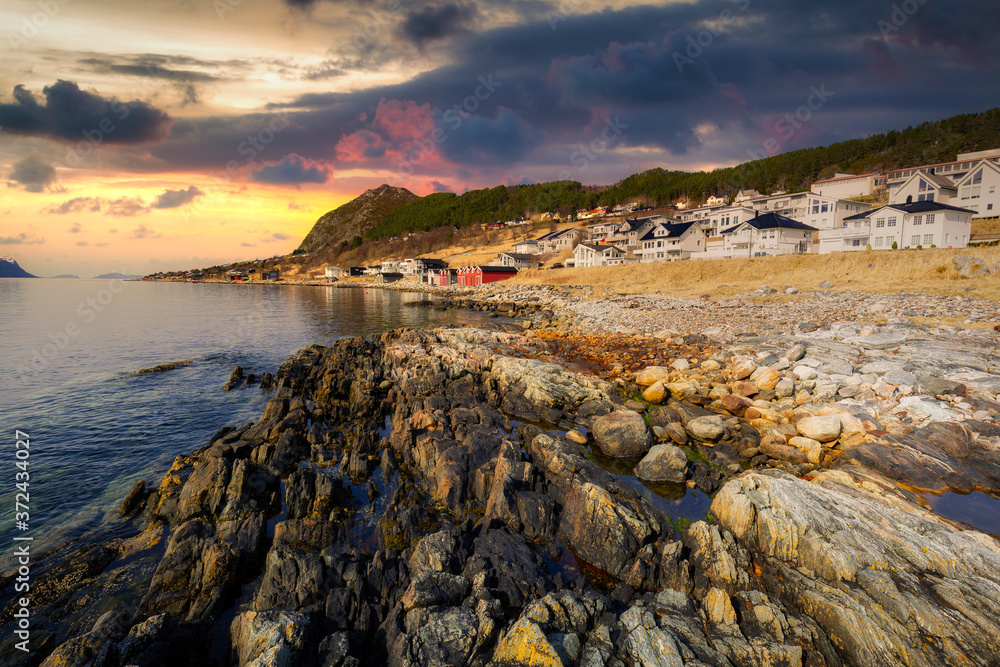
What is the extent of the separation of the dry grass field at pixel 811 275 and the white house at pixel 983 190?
33813mm

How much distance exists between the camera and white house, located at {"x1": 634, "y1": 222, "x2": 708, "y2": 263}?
252ft

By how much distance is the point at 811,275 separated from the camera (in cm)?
4331

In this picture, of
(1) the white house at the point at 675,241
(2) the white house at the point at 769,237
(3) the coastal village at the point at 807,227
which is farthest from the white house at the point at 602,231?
(2) the white house at the point at 769,237

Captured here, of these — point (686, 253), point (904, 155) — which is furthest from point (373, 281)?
point (904, 155)

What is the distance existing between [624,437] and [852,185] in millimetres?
114907

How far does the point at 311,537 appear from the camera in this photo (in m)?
9.83

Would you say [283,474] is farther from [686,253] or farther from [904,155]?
[904,155]

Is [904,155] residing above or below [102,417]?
above

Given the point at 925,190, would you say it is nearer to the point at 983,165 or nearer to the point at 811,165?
the point at 983,165

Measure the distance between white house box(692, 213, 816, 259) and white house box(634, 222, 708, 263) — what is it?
11.1 m

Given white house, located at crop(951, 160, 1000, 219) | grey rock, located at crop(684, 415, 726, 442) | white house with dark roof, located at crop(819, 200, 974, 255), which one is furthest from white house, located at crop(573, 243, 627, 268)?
grey rock, located at crop(684, 415, 726, 442)

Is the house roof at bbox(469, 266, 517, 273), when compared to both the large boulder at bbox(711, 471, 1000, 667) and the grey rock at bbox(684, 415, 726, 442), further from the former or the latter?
the large boulder at bbox(711, 471, 1000, 667)

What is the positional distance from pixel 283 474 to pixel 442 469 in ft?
18.7

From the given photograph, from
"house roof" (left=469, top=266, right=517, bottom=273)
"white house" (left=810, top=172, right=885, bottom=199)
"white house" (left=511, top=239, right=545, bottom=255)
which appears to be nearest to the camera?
"white house" (left=810, top=172, right=885, bottom=199)
